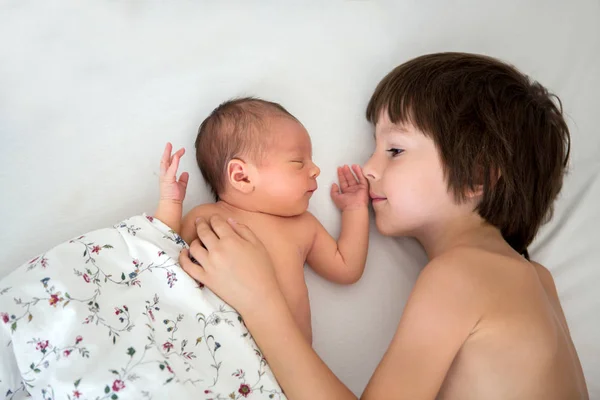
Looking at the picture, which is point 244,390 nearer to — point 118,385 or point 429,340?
point 118,385

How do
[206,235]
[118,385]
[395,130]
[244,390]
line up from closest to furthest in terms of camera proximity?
[118,385], [244,390], [206,235], [395,130]

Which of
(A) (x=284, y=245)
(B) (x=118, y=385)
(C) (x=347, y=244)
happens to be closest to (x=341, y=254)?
(C) (x=347, y=244)

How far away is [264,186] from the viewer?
3.99ft

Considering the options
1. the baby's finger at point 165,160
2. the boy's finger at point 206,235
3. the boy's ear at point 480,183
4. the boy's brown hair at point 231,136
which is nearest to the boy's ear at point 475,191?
the boy's ear at point 480,183

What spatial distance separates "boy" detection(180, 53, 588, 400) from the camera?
1.02 m

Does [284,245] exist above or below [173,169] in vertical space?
below

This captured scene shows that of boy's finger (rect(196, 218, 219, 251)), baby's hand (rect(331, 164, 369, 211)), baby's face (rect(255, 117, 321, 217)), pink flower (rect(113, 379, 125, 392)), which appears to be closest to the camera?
pink flower (rect(113, 379, 125, 392))

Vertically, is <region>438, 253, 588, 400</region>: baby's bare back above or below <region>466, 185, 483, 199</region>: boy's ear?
below

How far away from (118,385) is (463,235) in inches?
31.6

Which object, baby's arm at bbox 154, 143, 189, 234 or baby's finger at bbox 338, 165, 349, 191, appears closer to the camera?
baby's arm at bbox 154, 143, 189, 234

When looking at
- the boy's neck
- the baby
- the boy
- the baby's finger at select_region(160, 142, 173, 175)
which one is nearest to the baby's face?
the baby

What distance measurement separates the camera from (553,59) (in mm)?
1649

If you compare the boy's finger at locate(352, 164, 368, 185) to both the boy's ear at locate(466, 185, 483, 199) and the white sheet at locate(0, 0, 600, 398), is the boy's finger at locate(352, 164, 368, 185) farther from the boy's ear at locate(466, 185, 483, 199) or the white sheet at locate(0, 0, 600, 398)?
the boy's ear at locate(466, 185, 483, 199)

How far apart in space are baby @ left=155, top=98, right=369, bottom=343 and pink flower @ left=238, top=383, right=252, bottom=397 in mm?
219
